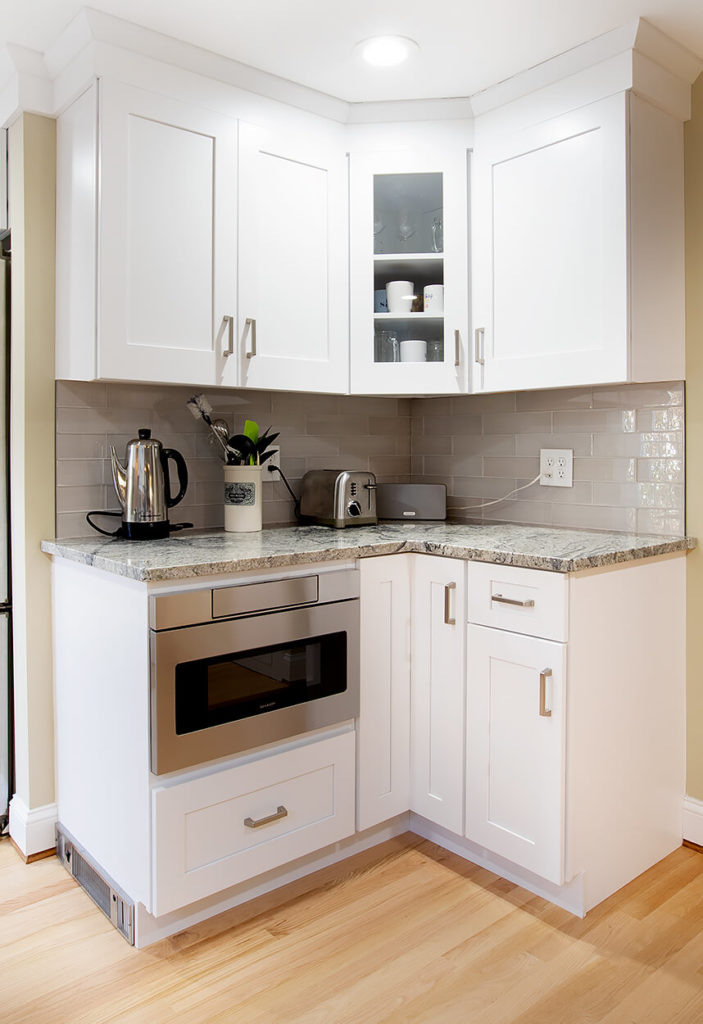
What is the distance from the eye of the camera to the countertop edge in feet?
5.78

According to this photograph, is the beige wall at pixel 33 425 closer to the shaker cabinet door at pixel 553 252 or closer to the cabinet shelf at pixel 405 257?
the cabinet shelf at pixel 405 257

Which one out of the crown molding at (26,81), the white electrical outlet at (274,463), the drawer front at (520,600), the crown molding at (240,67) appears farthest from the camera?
the white electrical outlet at (274,463)

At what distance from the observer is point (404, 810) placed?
2301 mm

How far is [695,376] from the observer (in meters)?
2.25

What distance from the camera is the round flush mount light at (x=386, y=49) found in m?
2.08

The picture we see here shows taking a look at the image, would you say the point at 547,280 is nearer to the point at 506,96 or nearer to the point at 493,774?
the point at 506,96

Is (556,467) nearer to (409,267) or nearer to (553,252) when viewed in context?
(553,252)

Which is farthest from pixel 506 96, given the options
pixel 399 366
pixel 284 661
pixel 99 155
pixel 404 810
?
pixel 404 810

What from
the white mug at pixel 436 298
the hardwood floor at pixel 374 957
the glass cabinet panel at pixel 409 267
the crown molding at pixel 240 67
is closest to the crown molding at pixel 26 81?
the crown molding at pixel 240 67

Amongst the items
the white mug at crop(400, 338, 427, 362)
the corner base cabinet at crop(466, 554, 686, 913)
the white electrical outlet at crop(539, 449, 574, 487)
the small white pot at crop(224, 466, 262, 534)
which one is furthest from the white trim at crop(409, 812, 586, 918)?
the white mug at crop(400, 338, 427, 362)

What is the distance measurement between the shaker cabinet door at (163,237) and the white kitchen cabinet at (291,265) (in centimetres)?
6

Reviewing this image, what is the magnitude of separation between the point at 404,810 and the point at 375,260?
1.73 m

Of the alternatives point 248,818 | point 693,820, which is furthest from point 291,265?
point 693,820

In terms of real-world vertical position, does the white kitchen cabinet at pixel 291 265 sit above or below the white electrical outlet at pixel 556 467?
above
